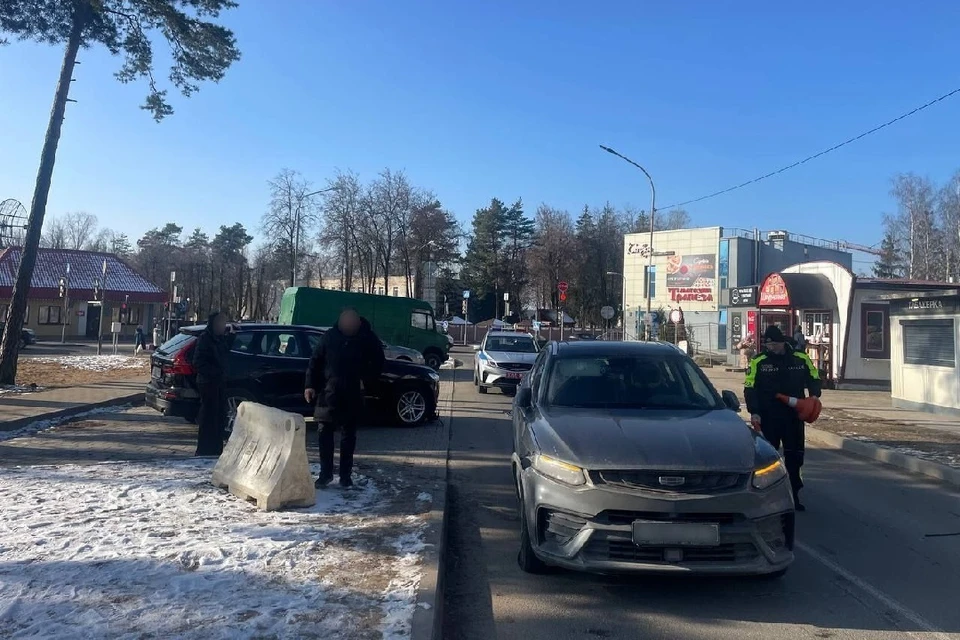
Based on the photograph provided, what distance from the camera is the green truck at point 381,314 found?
24.3 m

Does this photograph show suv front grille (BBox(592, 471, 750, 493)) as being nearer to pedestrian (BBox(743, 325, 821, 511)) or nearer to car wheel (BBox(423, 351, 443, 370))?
pedestrian (BBox(743, 325, 821, 511))

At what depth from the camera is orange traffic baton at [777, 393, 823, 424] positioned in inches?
283

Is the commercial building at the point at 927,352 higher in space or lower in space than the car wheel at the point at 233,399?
higher

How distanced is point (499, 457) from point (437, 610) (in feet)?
19.5

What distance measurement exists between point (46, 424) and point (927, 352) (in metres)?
17.5

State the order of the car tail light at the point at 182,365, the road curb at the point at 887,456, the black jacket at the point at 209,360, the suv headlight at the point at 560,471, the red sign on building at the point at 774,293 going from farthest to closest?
the red sign on building at the point at 774,293 < the car tail light at the point at 182,365 < the road curb at the point at 887,456 < the black jacket at the point at 209,360 < the suv headlight at the point at 560,471

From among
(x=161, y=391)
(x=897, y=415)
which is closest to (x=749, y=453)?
(x=161, y=391)

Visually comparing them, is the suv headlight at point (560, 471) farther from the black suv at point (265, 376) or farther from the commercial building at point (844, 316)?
the commercial building at point (844, 316)

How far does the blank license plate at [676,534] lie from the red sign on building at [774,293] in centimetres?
2221

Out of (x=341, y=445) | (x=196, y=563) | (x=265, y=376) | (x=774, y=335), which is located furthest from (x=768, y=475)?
(x=265, y=376)

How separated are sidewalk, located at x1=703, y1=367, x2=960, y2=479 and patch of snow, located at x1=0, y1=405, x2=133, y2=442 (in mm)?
12483

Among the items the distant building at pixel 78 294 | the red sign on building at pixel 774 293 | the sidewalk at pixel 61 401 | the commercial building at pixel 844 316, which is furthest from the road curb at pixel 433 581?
the distant building at pixel 78 294

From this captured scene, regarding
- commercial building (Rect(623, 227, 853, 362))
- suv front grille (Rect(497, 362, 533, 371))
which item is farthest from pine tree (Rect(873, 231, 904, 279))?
suv front grille (Rect(497, 362, 533, 371))

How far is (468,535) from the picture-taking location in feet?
21.4
